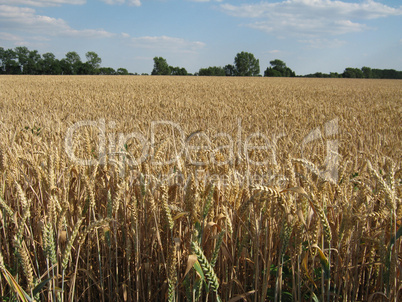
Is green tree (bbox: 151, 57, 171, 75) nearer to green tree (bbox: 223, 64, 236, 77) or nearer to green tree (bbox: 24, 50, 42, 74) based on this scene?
green tree (bbox: 223, 64, 236, 77)

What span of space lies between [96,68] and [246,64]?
36354 mm

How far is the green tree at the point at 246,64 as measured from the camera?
8069 centimetres

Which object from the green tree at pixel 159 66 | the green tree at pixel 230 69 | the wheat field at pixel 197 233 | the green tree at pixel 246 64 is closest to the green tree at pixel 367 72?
the green tree at pixel 246 64

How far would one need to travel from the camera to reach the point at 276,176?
5.21 ft

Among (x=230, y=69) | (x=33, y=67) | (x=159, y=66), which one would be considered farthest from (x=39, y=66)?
(x=230, y=69)

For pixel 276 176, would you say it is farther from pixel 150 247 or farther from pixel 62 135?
pixel 62 135

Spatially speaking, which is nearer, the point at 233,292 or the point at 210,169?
the point at 233,292

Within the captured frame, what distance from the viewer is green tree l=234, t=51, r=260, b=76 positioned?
80.7 meters

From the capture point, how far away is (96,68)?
208 feet

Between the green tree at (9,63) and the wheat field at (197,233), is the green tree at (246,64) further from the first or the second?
the wheat field at (197,233)

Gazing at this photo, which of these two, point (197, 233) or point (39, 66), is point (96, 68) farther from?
point (197, 233)

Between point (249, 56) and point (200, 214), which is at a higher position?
point (249, 56)

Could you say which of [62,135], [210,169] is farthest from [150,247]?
[62,135]

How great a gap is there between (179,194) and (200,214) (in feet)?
2.05
